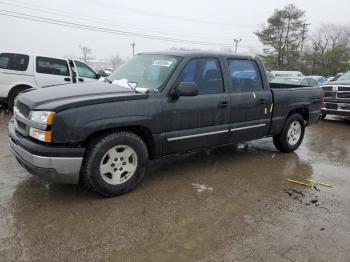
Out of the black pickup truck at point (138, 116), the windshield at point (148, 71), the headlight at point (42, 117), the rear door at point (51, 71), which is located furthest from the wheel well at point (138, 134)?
the rear door at point (51, 71)

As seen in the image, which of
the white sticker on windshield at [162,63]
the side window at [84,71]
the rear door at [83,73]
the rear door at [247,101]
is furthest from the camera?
the side window at [84,71]

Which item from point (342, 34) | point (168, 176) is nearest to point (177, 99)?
point (168, 176)

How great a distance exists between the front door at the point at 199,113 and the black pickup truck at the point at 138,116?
1cm

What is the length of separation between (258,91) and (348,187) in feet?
6.45

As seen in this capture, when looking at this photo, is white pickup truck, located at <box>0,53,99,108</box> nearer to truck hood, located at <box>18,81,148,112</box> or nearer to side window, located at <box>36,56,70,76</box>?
side window, located at <box>36,56,70,76</box>

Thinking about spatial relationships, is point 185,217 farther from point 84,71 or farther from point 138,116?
point 84,71

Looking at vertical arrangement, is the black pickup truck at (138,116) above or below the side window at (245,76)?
below

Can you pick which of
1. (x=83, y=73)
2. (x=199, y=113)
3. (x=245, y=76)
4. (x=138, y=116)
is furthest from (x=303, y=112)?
(x=83, y=73)

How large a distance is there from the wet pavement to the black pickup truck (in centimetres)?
41

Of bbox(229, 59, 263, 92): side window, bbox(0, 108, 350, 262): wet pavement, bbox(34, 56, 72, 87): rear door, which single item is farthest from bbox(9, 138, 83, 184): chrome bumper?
bbox(34, 56, 72, 87): rear door

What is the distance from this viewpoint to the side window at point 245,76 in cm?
549

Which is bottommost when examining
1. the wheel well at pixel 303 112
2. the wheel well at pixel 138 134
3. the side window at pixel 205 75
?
the wheel well at pixel 138 134

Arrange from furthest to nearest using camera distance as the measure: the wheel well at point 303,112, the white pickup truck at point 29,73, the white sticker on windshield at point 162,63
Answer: the white pickup truck at point 29,73 → the wheel well at point 303,112 → the white sticker on windshield at point 162,63

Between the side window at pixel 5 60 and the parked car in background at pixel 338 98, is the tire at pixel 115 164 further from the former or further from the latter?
the parked car in background at pixel 338 98
